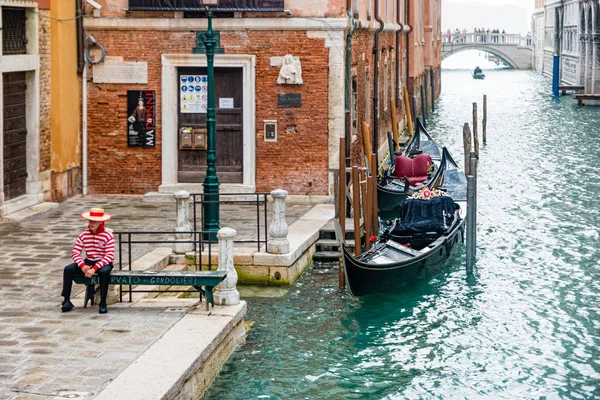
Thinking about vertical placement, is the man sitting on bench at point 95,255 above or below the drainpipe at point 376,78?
below

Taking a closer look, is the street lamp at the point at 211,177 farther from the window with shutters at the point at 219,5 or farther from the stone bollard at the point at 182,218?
the window with shutters at the point at 219,5

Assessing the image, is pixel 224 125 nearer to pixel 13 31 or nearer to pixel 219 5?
pixel 219 5

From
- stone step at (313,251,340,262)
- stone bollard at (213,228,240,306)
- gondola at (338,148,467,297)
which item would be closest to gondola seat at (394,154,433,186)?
gondola at (338,148,467,297)

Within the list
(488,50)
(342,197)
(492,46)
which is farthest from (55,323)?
(488,50)

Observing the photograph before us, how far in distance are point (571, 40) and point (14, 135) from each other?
44.3 meters

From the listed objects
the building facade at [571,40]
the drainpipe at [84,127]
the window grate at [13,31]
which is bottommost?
the drainpipe at [84,127]

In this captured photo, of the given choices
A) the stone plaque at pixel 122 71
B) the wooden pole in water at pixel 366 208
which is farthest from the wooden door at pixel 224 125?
the wooden pole in water at pixel 366 208

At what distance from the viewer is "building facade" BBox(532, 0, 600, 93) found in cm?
4631

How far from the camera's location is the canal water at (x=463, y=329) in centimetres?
1020

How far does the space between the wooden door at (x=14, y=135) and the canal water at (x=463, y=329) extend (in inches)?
179

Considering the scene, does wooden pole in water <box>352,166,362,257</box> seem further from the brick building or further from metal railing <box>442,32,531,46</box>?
metal railing <box>442,32,531,46</box>

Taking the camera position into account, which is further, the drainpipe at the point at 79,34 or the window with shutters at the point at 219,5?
the drainpipe at the point at 79,34

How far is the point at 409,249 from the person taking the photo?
46.8 ft

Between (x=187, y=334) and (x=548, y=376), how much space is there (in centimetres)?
345
